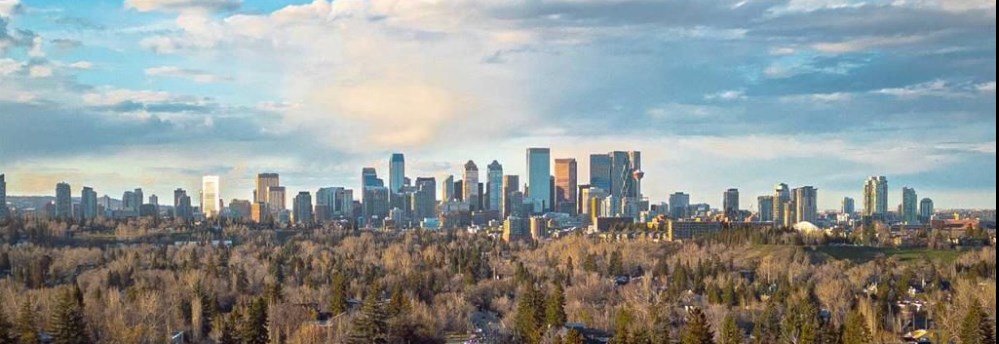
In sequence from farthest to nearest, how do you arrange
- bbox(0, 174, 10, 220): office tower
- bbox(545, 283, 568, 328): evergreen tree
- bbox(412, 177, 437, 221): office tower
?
bbox(412, 177, 437, 221): office tower < bbox(0, 174, 10, 220): office tower < bbox(545, 283, 568, 328): evergreen tree

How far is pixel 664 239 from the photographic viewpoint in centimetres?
9750

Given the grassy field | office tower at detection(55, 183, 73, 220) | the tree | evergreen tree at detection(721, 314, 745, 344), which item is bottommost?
evergreen tree at detection(721, 314, 745, 344)

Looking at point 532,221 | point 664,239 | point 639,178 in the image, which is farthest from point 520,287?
point 639,178

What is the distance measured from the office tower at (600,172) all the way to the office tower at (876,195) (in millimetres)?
44342

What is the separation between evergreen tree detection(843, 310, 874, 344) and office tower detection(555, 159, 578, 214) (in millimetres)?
133101

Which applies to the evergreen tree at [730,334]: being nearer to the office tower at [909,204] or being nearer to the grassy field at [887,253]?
the grassy field at [887,253]

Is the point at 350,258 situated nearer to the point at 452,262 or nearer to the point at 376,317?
the point at 452,262

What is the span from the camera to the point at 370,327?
41.4 metres

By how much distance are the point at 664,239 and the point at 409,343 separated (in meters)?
55.6

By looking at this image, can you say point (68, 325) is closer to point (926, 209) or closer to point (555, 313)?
point (555, 313)

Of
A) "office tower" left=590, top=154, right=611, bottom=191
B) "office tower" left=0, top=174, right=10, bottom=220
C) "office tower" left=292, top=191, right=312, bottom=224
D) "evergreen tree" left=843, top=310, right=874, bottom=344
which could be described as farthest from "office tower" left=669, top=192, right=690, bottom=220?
"evergreen tree" left=843, top=310, right=874, bottom=344

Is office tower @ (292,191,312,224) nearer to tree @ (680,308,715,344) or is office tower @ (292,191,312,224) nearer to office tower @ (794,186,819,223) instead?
office tower @ (794,186,819,223)

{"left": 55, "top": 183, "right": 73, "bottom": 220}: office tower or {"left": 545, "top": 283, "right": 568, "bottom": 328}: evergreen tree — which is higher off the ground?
{"left": 55, "top": 183, "right": 73, "bottom": 220}: office tower

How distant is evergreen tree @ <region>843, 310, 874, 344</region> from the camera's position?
3844 cm
